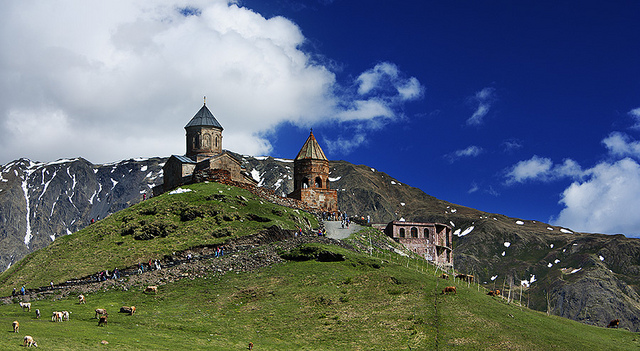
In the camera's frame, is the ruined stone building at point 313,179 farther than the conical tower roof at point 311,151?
No

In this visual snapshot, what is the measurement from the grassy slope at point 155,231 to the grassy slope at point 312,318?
13004 millimetres

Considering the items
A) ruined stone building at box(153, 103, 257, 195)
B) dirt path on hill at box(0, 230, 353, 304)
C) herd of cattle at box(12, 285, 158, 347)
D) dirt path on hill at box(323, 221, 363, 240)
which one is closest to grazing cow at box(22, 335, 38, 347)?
herd of cattle at box(12, 285, 158, 347)

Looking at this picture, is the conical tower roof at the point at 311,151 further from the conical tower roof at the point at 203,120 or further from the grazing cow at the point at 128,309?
the grazing cow at the point at 128,309

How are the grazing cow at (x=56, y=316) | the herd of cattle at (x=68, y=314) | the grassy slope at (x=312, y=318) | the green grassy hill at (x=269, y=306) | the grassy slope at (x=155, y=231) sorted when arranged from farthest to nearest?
1. the grassy slope at (x=155, y=231)
2. the grazing cow at (x=56, y=316)
3. the green grassy hill at (x=269, y=306)
4. the grassy slope at (x=312, y=318)
5. the herd of cattle at (x=68, y=314)

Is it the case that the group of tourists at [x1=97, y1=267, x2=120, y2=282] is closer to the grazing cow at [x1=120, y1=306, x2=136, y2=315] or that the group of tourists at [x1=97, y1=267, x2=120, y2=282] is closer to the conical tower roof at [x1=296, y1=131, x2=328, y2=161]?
the grazing cow at [x1=120, y1=306, x2=136, y2=315]

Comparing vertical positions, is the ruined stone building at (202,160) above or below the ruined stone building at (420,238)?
above

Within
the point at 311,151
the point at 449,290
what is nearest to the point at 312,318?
the point at 449,290

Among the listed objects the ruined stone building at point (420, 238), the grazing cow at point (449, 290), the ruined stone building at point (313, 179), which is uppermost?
the ruined stone building at point (313, 179)

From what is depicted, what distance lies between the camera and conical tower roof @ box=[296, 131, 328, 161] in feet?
383

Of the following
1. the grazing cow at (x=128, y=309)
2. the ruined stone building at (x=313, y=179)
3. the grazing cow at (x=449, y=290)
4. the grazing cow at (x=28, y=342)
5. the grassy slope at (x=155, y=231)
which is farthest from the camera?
the ruined stone building at (x=313, y=179)

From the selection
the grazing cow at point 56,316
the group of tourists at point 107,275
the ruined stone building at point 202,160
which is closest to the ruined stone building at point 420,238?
the ruined stone building at point 202,160

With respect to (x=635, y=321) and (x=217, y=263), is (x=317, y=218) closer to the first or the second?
(x=217, y=263)

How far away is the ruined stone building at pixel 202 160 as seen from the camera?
106 metres

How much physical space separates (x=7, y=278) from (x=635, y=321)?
564 ft
